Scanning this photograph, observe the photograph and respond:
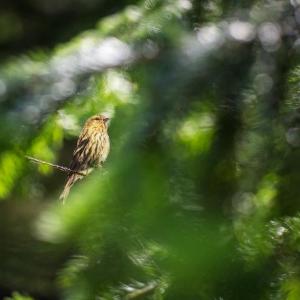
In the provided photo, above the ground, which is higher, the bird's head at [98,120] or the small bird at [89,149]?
the bird's head at [98,120]

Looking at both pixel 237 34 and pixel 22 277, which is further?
pixel 22 277

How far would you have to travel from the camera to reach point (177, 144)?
0.98 ft

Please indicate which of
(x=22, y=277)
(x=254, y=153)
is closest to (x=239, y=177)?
(x=254, y=153)

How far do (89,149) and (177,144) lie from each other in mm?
63

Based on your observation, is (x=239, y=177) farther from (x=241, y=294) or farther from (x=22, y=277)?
(x=22, y=277)

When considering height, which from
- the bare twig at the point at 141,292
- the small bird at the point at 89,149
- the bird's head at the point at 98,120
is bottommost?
the bare twig at the point at 141,292

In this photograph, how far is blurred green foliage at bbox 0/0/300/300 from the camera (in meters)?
0.27

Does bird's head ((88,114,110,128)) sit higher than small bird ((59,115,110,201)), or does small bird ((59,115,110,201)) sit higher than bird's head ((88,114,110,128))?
bird's head ((88,114,110,128))

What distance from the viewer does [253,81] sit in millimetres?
340

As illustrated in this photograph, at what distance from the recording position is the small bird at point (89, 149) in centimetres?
31

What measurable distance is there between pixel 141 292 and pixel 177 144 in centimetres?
8

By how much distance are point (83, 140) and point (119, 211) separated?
120 millimetres

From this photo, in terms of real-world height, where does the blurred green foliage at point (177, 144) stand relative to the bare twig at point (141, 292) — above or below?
above

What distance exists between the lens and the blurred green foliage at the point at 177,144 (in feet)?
0.88
